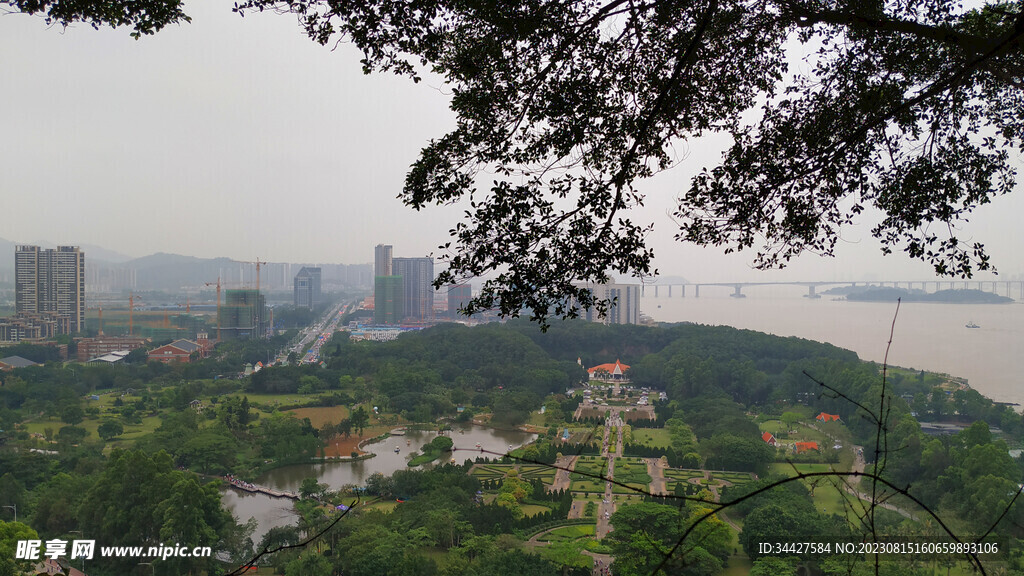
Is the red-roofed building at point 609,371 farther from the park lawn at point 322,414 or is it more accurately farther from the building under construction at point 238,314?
the building under construction at point 238,314

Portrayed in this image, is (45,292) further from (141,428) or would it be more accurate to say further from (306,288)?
(306,288)

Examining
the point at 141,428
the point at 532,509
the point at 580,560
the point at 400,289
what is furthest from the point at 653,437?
the point at 400,289

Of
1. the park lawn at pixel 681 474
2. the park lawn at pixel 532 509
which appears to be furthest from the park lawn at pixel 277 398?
the park lawn at pixel 681 474

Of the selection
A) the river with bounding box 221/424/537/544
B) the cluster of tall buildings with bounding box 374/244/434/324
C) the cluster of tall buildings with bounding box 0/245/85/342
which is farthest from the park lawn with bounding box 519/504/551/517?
the cluster of tall buildings with bounding box 374/244/434/324

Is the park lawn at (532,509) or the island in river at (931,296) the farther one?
the island in river at (931,296)

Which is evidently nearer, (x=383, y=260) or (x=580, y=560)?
(x=580, y=560)
